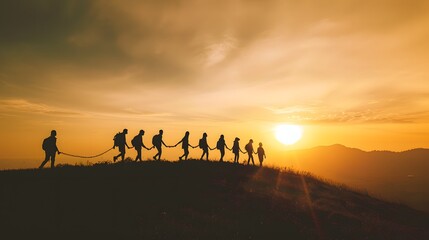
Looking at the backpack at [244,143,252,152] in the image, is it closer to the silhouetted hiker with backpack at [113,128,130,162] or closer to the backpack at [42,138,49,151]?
the silhouetted hiker with backpack at [113,128,130,162]

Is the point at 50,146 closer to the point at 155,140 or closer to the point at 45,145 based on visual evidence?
the point at 45,145

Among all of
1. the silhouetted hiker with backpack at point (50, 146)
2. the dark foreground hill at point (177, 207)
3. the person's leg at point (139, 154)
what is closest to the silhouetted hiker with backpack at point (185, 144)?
the dark foreground hill at point (177, 207)

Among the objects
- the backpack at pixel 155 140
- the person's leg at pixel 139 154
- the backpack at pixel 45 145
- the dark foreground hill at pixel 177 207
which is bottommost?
the dark foreground hill at pixel 177 207

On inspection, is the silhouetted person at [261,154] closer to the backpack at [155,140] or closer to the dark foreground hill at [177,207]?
the dark foreground hill at [177,207]

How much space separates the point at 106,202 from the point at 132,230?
12.5ft

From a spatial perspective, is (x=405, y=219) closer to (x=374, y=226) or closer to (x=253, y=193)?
(x=374, y=226)

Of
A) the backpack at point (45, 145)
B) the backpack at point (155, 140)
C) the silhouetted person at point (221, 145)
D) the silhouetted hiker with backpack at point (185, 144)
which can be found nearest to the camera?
the backpack at point (45, 145)

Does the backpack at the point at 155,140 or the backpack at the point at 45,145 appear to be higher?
the backpack at the point at 155,140

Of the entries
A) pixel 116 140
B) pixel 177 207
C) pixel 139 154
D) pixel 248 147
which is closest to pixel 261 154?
pixel 248 147

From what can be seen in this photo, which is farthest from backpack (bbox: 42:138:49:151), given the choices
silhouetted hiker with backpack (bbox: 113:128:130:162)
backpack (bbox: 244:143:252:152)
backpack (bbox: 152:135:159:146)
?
backpack (bbox: 244:143:252:152)

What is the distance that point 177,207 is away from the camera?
53.3 ft

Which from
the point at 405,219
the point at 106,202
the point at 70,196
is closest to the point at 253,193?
the point at 106,202

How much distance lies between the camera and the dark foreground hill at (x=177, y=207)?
41.8 feet

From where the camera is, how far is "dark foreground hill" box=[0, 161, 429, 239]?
1274 cm
